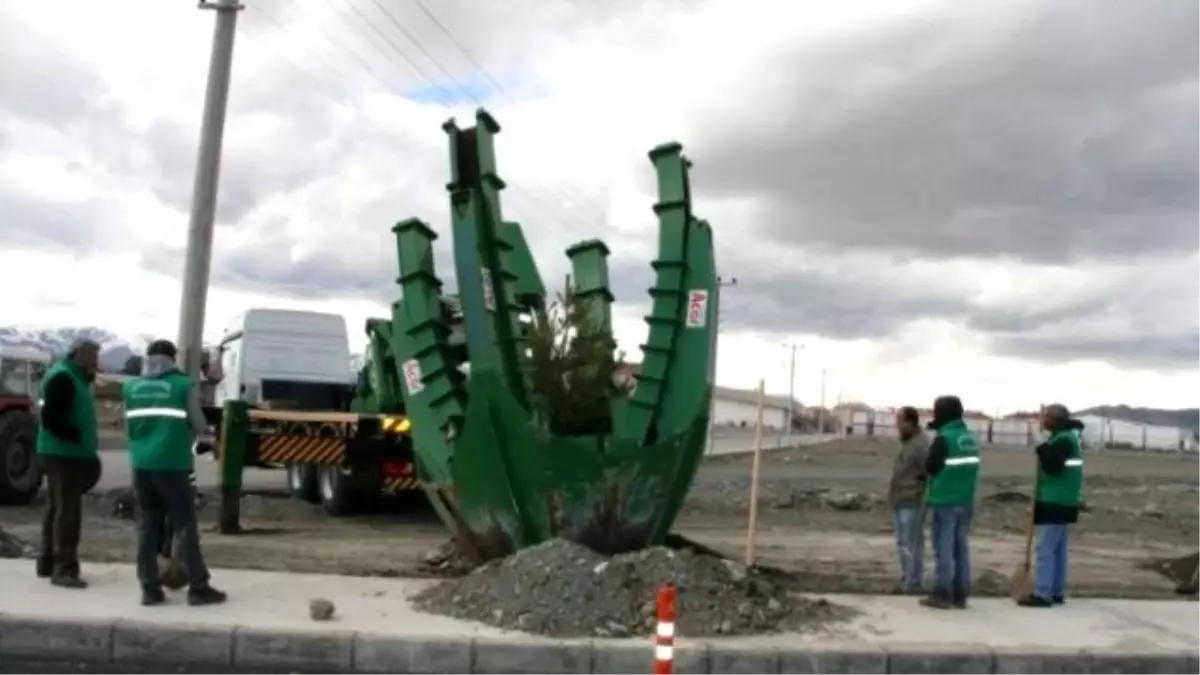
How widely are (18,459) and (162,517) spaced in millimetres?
8953

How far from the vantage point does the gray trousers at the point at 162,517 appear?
959 cm

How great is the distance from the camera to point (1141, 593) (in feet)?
42.6

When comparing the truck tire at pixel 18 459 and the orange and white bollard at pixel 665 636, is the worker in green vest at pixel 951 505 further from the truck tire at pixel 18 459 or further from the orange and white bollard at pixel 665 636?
the truck tire at pixel 18 459

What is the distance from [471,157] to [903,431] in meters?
4.29

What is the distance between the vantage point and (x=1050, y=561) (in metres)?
11.5

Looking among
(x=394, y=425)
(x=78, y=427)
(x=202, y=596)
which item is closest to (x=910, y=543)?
(x=202, y=596)

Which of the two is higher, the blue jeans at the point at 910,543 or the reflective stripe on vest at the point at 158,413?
the reflective stripe on vest at the point at 158,413

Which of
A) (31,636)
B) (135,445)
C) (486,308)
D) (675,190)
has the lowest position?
(31,636)

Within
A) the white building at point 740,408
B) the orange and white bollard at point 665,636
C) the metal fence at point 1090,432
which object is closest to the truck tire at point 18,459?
the orange and white bollard at point 665,636

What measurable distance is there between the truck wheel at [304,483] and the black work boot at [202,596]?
31.9 ft

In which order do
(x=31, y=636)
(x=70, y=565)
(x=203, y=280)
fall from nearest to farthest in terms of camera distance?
(x=31, y=636), (x=70, y=565), (x=203, y=280)

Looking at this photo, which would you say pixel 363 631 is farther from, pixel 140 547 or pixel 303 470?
pixel 303 470

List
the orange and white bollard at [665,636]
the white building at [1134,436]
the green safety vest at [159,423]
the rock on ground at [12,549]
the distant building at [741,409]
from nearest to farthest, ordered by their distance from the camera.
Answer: the orange and white bollard at [665,636] → the green safety vest at [159,423] → the rock on ground at [12,549] → the white building at [1134,436] → the distant building at [741,409]

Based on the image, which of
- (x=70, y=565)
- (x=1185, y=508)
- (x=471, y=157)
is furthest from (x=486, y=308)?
(x=1185, y=508)
